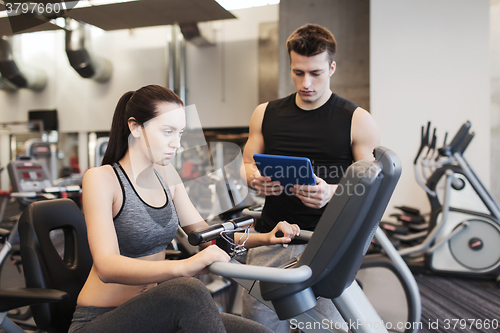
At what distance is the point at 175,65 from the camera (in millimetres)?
7012

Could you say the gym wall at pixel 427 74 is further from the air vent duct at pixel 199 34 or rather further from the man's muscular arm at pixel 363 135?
the air vent duct at pixel 199 34

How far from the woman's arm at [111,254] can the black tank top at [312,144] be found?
59 centimetres

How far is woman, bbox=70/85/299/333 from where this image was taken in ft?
2.53

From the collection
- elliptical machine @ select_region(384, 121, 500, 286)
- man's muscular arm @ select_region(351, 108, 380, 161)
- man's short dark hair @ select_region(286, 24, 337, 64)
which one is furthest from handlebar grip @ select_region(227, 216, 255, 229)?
elliptical machine @ select_region(384, 121, 500, 286)

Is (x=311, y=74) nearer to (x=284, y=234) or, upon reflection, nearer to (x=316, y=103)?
(x=316, y=103)

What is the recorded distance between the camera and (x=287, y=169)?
0.94 metres

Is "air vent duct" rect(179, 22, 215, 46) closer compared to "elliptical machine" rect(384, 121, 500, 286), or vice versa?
A: "elliptical machine" rect(384, 121, 500, 286)

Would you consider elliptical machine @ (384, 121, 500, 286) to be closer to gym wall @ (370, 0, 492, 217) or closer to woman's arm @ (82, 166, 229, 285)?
gym wall @ (370, 0, 492, 217)

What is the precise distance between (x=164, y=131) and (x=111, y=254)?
333 millimetres

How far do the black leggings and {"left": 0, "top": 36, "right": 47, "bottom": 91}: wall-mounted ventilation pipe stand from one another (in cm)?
755

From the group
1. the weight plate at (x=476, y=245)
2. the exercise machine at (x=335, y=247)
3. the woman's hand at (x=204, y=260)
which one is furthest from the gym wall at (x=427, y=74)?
the woman's hand at (x=204, y=260)

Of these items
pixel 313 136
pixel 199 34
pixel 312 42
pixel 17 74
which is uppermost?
pixel 199 34

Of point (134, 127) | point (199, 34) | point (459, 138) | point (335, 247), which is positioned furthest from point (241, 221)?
point (199, 34)

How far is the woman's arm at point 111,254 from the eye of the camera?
30.0 inches
